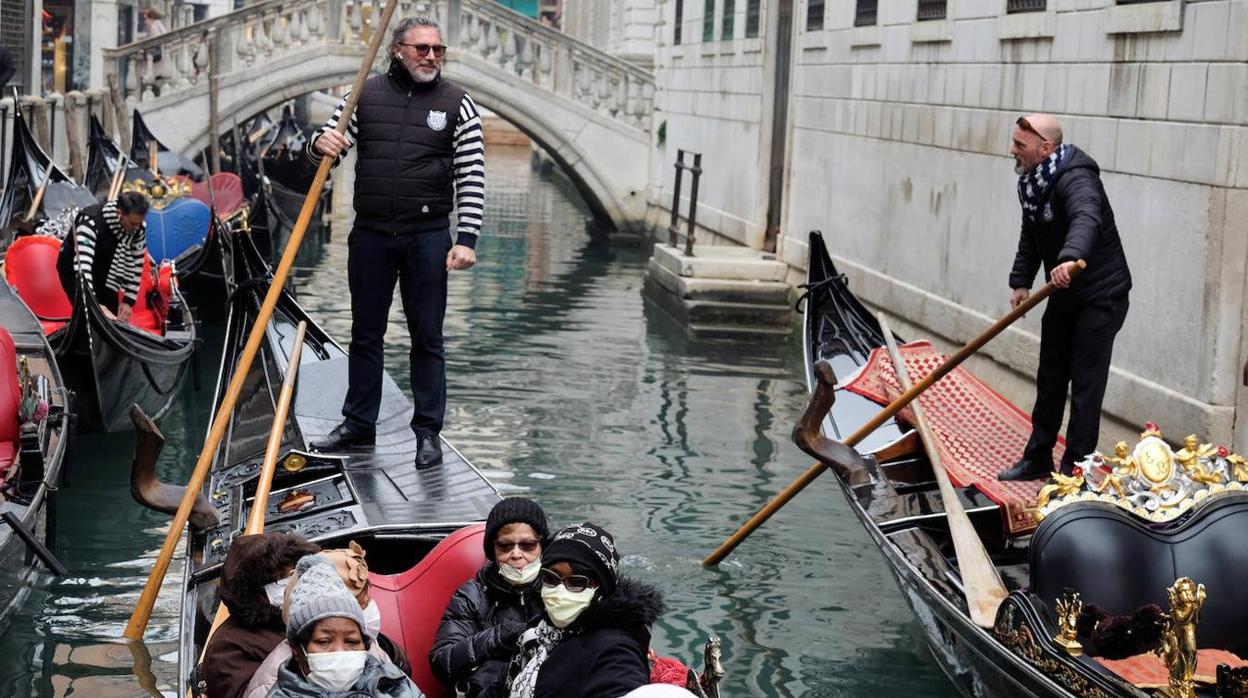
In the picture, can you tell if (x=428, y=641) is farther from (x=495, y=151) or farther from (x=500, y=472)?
(x=495, y=151)

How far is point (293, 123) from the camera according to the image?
48.5 ft

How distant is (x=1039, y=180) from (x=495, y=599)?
1.80 meters

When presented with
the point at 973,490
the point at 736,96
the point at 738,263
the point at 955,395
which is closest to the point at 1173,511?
the point at 973,490

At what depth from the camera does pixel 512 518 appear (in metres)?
2.64

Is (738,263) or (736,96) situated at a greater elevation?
(736,96)

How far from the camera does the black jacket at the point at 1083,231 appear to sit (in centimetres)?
377

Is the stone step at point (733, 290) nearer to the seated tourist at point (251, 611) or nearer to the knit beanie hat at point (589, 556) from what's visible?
the seated tourist at point (251, 611)

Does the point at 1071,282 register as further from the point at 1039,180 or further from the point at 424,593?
the point at 424,593

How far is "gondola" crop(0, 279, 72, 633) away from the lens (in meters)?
3.80

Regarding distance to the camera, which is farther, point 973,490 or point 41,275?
point 41,275

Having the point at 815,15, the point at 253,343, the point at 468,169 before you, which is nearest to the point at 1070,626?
the point at 468,169

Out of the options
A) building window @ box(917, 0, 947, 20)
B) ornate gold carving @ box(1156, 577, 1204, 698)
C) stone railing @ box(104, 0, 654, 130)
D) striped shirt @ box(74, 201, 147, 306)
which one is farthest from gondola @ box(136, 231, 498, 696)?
stone railing @ box(104, 0, 654, 130)

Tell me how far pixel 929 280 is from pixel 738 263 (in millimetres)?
1635

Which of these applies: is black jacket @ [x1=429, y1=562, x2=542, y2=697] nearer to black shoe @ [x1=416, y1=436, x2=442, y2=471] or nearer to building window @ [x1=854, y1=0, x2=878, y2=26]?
black shoe @ [x1=416, y1=436, x2=442, y2=471]
